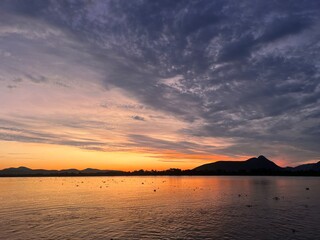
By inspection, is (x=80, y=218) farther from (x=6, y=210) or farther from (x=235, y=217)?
(x=235, y=217)

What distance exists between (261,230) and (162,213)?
2274 centimetres

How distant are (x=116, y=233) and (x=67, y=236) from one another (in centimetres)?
675

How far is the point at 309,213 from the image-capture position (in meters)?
59.4

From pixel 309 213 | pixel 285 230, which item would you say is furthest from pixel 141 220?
pixel 309 213

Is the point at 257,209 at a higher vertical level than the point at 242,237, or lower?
higher

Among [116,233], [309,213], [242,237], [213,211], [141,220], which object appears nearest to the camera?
[242,237]

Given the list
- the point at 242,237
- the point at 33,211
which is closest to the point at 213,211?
the point at 242,237

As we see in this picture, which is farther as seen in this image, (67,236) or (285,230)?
(285,230)

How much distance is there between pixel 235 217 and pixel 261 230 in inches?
441

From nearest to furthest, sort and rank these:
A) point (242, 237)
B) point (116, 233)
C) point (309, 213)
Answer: point (242, 237), point (116, 233), point (309, 213)

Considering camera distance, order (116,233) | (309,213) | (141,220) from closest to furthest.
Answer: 1. (116,233)
2. (141,220)
3. (309,213)

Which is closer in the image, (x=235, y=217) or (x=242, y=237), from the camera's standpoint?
(x=242, y=237)

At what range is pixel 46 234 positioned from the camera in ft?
138

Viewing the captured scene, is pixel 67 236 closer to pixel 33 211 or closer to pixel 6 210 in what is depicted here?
pixel 33 211
